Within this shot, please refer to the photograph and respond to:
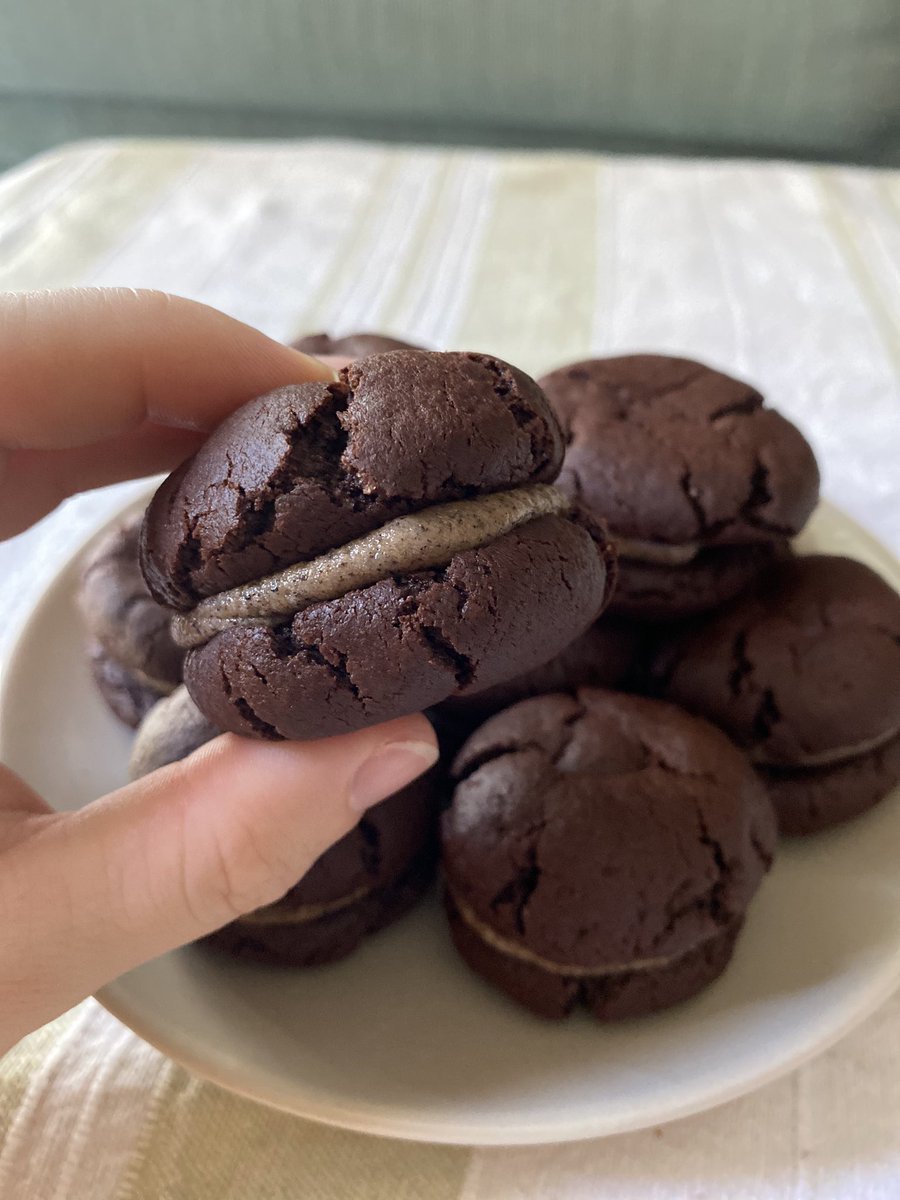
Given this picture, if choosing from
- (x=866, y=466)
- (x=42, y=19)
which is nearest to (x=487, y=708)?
(x=866, y=466)

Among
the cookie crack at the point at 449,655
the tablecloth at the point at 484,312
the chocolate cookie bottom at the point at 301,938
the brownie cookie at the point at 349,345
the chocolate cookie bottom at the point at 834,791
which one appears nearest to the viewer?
the cookie crack at the point at 449,655

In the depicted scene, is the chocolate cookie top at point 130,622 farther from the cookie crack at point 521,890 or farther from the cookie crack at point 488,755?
the cookie crack at point 521,890

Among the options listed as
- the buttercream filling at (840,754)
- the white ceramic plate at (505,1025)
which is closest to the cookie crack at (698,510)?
the buttercream filling at (840,754)

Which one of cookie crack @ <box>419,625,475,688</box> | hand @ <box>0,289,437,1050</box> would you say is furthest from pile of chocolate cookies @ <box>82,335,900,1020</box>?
hand @ <box>0,289,437,1050</box>

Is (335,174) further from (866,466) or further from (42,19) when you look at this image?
(866,466)

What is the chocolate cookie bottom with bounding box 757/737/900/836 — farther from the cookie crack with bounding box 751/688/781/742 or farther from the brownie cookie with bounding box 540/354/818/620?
the brownie cookie with bounding box 540/354/818/620
